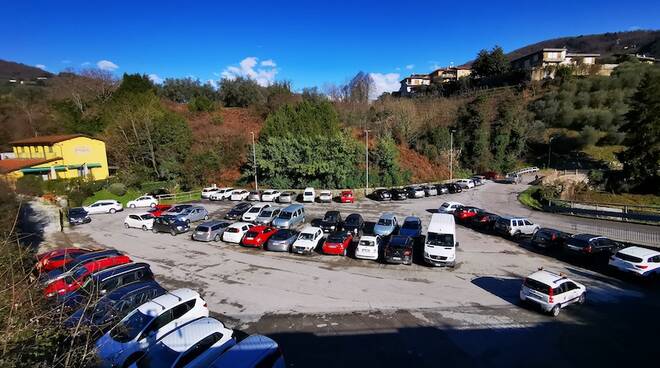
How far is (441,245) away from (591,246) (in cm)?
738

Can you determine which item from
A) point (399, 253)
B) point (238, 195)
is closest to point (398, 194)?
point (238, 195)

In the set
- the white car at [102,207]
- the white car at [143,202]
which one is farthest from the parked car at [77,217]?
the white car at [143,202]

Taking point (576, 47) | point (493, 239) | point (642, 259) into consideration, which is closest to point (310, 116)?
point (493, 239)

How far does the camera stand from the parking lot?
9570mm

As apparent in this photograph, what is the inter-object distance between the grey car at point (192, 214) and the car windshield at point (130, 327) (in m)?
15.0

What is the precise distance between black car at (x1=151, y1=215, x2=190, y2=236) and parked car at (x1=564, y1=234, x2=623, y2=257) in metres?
22.8

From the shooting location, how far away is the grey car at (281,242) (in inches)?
734

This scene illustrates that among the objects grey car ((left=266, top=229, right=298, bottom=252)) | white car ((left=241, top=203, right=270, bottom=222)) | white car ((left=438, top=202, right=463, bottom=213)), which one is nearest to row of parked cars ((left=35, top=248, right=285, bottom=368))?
grey car ((left=266, top=229, right=298, bottom=252))

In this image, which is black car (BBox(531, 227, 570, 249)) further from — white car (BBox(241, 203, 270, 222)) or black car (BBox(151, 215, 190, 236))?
black car (BBox(151, 215, 190, 236))

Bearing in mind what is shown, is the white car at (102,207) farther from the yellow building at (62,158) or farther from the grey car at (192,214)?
the yellow building at (62,158)

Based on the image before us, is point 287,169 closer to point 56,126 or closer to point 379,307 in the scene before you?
point 379,307

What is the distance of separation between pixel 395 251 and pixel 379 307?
4.70 metres

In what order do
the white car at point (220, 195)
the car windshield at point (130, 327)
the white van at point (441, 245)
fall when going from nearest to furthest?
the car windshield at point (130, 327), the white van at point (441, 245), the white car at point (220, 195)

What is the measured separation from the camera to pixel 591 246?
54.4 feet
